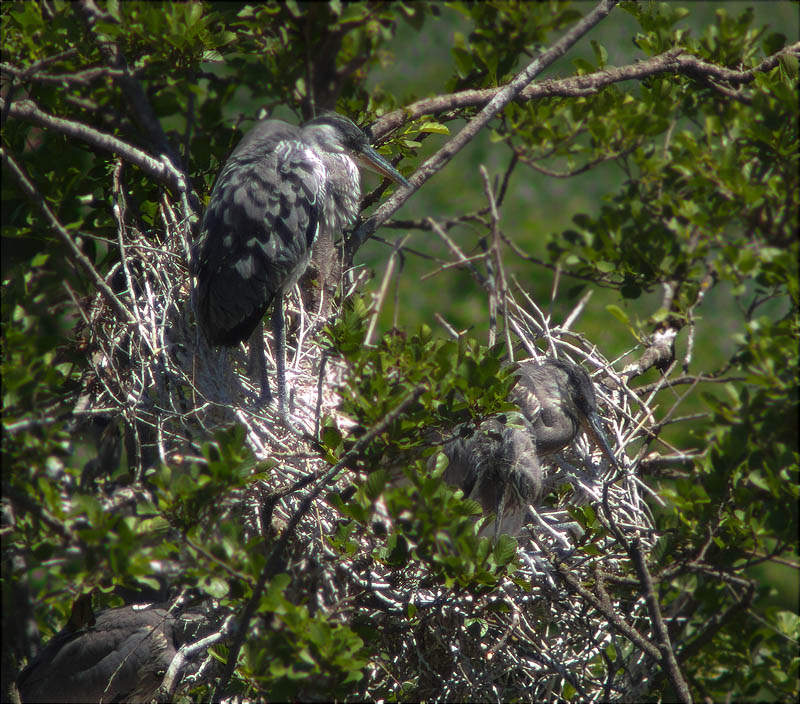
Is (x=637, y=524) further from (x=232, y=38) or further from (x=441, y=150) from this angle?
(x=232, y=38)

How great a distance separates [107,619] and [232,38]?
1.71 metres

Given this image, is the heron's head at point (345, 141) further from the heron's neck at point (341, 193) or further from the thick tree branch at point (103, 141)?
the thick tree branch at point (103, 141)

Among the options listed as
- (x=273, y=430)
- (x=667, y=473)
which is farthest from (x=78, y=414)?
(x=667, y=473)

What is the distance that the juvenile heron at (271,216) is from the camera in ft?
7.55

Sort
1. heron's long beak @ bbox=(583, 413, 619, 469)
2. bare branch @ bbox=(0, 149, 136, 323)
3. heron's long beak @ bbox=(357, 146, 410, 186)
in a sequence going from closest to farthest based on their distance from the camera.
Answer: bare branch @ bbox=(0, 149, 136, 323)
heron's long beak @ bbox=(583, 413, 619, 469)
heron's long beak @ bbox=(357, 146, 410, 186)

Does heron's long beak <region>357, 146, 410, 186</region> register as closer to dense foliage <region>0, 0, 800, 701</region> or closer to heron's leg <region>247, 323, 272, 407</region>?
dense foliage <region>0, 0, 800, 701</region>

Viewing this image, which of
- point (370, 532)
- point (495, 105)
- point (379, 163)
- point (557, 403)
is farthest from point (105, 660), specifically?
point (495, 105)

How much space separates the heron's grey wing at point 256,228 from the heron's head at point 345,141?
6 cm

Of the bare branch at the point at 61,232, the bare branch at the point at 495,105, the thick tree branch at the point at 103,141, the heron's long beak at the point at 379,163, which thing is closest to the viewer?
the bare branch at the point at 61,232

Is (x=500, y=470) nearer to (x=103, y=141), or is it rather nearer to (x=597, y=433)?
(x=597, y=433)

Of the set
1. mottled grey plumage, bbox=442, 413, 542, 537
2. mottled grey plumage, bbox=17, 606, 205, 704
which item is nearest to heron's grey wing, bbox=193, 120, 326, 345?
mottled grey plumage, bbox=442, 413, 542, 537

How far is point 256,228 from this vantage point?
2.39m

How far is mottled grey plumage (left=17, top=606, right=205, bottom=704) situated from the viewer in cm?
237

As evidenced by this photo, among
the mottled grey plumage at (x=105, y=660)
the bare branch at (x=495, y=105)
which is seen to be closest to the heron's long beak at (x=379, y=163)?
the bare branch at (x=495, y=105)
